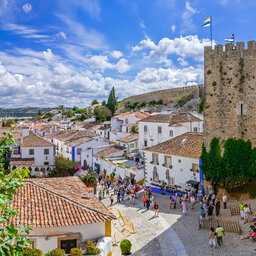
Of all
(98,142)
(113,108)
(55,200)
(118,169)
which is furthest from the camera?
(113,108)

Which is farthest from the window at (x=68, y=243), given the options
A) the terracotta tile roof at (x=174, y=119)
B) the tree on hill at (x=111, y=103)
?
the tree on hill at (x=111, y=103)

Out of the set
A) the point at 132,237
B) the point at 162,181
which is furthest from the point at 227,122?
the point at 132,237

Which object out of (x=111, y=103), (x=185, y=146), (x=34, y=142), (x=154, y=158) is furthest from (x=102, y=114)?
(x=185, y=146)

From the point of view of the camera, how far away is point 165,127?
37.6m

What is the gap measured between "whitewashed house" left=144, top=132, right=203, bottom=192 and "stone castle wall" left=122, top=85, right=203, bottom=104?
1698 inches

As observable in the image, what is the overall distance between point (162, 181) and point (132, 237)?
10334 millimetres

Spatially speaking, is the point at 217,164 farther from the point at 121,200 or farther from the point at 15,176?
the point at 15,176

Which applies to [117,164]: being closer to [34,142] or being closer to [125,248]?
[34,142]

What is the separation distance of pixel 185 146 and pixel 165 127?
12192 mm

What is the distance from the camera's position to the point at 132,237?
16312mm

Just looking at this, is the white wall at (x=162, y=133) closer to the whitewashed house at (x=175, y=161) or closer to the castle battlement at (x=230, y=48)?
the whitewashed house at (x=175, y=161)

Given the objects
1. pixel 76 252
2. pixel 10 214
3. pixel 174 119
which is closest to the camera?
pixel 10 214

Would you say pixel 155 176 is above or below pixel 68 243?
above

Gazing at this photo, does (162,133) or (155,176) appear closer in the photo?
(155,176)
